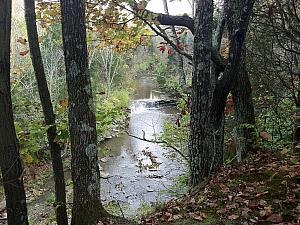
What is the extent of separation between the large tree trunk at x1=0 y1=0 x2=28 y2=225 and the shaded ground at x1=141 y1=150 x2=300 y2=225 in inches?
60.4

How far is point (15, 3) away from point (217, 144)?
59.9 feet

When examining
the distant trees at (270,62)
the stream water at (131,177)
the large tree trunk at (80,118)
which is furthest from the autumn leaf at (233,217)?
the stream water at (131,177)

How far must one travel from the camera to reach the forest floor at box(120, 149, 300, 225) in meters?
3.25

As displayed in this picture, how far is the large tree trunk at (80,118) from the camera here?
13.2ft

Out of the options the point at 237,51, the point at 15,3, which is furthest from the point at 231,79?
the point at 15,3

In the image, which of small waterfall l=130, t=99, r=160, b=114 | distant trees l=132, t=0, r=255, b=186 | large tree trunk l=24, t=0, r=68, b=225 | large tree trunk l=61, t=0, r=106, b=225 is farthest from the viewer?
small waterfall l=130, t=99, r=160, b=114

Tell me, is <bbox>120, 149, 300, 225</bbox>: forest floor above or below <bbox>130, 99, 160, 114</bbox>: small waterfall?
above

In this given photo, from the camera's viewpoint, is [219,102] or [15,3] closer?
[219,102]

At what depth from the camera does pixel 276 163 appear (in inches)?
188

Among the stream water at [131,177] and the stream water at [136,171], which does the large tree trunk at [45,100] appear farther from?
the stream water at [136,171]

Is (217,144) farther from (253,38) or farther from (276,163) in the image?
(253,38)

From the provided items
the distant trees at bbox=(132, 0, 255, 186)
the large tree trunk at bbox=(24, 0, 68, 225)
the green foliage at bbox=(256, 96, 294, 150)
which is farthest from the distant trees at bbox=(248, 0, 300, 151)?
the large tree trunk at bbox=(24, 0, 68, 225)

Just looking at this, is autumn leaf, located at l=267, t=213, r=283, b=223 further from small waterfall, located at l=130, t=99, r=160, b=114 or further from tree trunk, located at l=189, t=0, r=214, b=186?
small waterfall, located at l=130, t=99, r=160, b=114

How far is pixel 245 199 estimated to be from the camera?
12.3 ft
